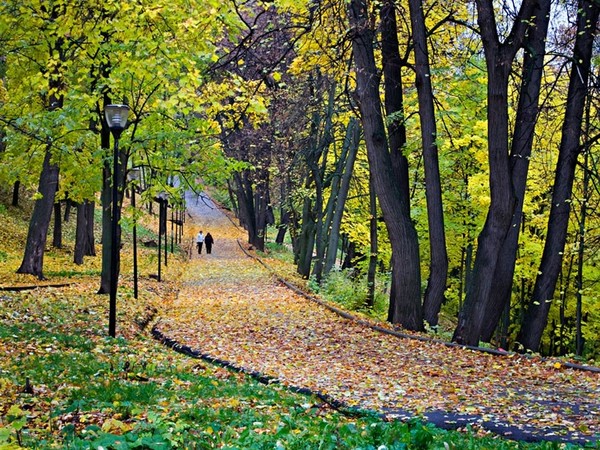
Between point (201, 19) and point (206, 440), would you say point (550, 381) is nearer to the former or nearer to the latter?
point (206, 440)

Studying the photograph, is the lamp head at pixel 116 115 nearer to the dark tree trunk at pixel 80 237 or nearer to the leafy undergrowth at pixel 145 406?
the leafy undergrowth at pixel 145 406

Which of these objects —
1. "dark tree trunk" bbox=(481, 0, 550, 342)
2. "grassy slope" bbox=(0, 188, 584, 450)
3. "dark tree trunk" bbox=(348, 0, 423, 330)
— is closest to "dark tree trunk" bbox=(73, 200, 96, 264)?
"grassy slope" bbox=(0, 188, 584, 450)

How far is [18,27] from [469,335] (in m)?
9.39

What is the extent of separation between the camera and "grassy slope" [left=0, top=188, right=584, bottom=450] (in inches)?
188

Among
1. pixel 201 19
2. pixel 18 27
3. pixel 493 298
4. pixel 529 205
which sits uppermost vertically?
pixel 18 27

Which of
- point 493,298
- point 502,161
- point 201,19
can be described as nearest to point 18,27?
point 201,19

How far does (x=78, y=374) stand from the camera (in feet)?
24.6

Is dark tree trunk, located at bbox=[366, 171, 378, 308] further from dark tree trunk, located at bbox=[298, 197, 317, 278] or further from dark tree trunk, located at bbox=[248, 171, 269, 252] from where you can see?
dark tree trunk, located at bbox=[248, 171, 269, 252]

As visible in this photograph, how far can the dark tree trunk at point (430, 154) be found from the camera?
12.4 metres

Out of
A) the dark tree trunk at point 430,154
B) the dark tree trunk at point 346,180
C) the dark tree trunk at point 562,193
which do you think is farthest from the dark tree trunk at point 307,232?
the dark tree trunk at point 562,193

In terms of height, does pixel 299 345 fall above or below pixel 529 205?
below

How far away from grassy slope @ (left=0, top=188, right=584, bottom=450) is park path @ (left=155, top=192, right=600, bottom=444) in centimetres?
66

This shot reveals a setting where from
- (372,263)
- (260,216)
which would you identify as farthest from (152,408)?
(260,216)

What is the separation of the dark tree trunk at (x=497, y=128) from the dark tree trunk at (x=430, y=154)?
Answer: 1.49m
